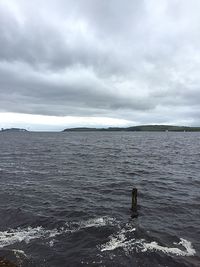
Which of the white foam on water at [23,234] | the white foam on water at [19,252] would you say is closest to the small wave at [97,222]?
the white foam on water at [23,234]

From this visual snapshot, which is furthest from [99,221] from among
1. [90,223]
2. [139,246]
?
[139,246]

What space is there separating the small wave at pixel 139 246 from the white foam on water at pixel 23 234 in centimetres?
411

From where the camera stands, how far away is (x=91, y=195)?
31.1m

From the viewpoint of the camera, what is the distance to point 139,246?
18828mm

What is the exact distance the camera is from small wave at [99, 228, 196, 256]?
59.4ft

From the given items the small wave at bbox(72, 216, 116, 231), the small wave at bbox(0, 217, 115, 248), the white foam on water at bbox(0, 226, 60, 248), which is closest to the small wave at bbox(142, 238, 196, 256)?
the small wave at bbox(72, 216, 116, 231)

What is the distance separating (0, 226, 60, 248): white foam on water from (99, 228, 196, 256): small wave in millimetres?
4111

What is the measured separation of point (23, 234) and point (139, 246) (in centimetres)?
801

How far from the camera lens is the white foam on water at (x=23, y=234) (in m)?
19.2

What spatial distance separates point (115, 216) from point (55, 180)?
16.4m

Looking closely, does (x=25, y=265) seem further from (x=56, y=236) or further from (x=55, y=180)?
(x=55, y=180)

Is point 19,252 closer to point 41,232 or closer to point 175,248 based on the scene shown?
point 41,232

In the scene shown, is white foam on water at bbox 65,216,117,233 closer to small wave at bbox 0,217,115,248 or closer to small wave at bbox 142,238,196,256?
small wave at bbox 0,217,115,248

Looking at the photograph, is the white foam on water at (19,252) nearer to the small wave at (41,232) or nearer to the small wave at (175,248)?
the small wave at (41,232)
